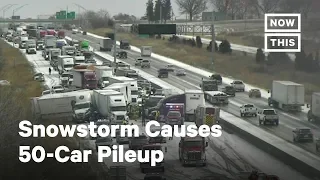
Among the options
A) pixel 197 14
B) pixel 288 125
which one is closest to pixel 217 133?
pixel 288 125

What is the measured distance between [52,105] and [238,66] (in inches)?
571

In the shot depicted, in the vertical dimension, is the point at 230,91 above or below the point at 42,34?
below

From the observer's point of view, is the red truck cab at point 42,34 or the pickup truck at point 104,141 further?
the red truck cab at point 42,34

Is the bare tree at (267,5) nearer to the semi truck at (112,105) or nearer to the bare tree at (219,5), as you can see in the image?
the bare tree at (219,5)

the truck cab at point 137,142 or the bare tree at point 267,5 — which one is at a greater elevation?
the bare tree at point 267,5

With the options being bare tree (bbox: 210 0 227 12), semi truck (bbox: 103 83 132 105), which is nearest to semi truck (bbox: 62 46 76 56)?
bare tree (bbox: 210 0 227 12)

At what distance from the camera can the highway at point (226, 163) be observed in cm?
1017

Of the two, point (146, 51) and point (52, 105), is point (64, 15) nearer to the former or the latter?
point (146, 51)

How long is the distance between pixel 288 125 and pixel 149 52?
21.3 m

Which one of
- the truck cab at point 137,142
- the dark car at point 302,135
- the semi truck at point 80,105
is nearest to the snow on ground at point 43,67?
the semi truck at point 80,105

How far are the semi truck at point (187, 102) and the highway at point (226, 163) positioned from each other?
2270 millimetres

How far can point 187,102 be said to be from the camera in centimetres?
1596

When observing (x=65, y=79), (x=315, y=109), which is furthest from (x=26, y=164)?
(x=65, y=79)

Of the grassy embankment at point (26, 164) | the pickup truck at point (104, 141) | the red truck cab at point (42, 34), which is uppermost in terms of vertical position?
the red truck cab at point (42, 34)
